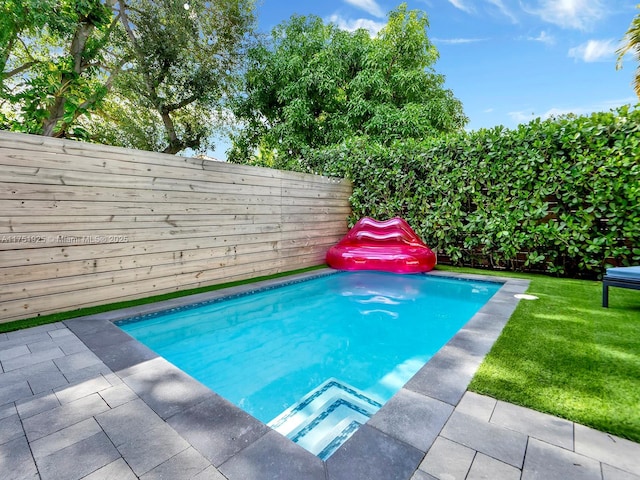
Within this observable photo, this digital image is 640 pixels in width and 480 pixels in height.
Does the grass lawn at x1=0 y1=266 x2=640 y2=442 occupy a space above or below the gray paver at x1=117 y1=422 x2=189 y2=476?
above

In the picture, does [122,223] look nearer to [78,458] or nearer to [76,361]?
[76,361]

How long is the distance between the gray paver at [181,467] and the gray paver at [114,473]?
7 cm

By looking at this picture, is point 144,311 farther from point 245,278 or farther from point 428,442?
point 428,442

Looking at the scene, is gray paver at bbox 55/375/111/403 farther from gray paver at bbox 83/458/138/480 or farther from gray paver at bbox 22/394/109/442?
gray paver at bbox 83/458/138/480

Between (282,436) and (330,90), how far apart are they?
35.5ft

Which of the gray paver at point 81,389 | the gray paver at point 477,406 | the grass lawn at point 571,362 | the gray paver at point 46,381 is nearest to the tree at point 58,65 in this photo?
the gray paver at point 46,381

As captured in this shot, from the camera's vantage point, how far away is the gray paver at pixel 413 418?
55.6 inches

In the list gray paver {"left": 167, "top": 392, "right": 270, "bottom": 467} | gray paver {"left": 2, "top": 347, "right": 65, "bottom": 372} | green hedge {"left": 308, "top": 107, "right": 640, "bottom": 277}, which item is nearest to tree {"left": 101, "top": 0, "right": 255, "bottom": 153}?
green hedge {"left": 308, "top": 107, "right": 640, "bottom": 277}

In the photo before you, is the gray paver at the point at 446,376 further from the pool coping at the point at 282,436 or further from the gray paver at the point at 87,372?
the gray paver at the point at 87,372

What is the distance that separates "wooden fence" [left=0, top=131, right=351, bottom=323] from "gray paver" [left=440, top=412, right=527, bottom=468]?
393 centimetres

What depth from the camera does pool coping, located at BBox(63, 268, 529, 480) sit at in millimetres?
1270

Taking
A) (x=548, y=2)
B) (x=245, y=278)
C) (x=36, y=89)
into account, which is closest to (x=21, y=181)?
(x=245, y=278)

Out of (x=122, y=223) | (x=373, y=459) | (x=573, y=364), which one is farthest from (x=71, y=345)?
(x=573, y=364)

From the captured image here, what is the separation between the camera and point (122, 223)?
3803 mm
